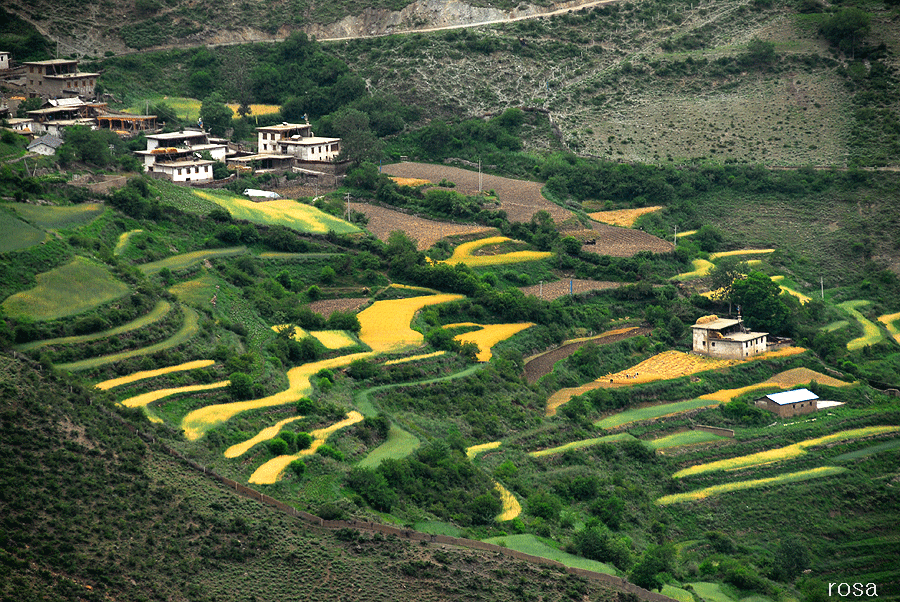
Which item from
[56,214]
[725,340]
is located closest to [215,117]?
[56,214]

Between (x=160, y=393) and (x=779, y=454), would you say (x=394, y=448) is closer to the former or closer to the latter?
(x=160, y=393)

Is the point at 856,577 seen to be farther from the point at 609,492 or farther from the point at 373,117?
the point at 373,117

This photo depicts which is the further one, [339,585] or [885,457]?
[885,457]

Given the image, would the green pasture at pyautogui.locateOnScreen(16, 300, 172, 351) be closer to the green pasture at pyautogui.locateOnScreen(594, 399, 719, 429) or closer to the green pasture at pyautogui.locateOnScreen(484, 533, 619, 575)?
the green pasture at pyautogui.locateOnScreen(484, 533, 619, 575)

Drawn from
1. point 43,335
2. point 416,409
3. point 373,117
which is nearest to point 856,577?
point 416,409

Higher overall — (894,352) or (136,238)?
(136,238)

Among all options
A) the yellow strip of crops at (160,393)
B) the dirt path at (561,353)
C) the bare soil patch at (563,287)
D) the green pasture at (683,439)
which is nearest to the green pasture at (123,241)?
the yellow strip of crops at (160,393)
